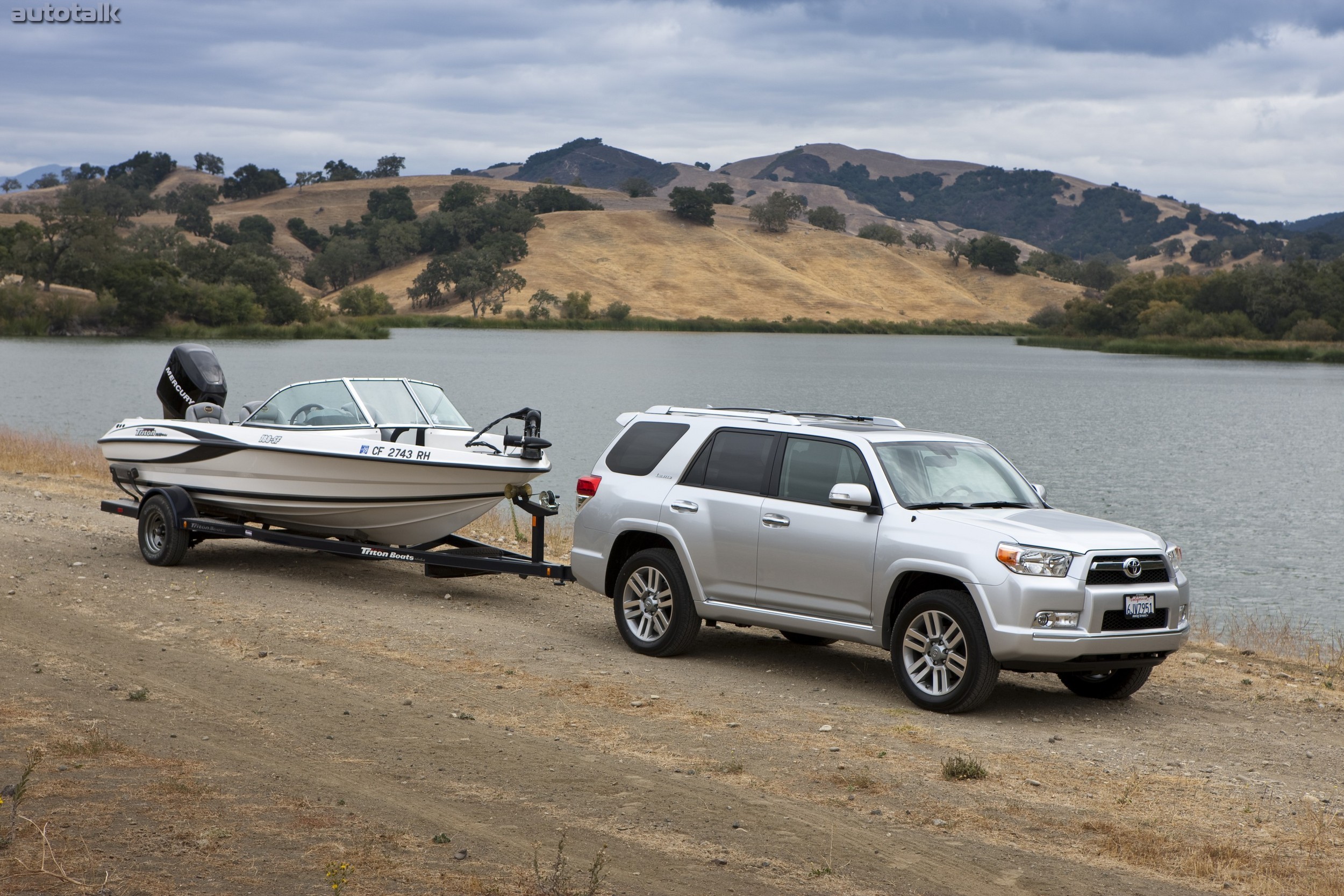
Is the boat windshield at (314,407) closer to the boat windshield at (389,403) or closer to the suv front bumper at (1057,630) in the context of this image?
the boat windshield at (389,403)

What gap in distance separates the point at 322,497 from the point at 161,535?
7.01 feet

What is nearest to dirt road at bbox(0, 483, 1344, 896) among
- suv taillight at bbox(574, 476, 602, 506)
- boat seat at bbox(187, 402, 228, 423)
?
suv taillight at bbox(574, 476, 602, 506)

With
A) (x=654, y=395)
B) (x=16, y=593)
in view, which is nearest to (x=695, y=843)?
(x=16, y=593)

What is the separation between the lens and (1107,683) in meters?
10.1

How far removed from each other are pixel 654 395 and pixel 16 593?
1833 inches

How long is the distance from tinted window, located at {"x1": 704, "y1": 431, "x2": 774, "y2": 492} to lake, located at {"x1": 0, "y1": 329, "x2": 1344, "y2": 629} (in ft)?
35.5

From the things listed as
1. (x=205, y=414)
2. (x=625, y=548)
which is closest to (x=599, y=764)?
(x=625, y=548)

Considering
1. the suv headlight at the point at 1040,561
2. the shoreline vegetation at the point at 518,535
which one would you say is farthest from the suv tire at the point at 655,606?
the shoreline vegetation at the point at 518,535

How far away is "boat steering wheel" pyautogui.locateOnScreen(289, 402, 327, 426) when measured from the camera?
14086mm

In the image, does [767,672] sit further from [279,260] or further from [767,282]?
[767,282]

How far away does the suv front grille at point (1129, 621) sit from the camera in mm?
8953

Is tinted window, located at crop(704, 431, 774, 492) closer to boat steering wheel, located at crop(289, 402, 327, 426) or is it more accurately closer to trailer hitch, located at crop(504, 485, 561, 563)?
trailer hitch, located at crop(504, 485, 561, 563)

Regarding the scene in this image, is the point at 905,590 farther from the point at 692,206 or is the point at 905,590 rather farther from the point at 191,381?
the point at 692,206

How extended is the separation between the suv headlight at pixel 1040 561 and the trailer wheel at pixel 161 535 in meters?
9.10
